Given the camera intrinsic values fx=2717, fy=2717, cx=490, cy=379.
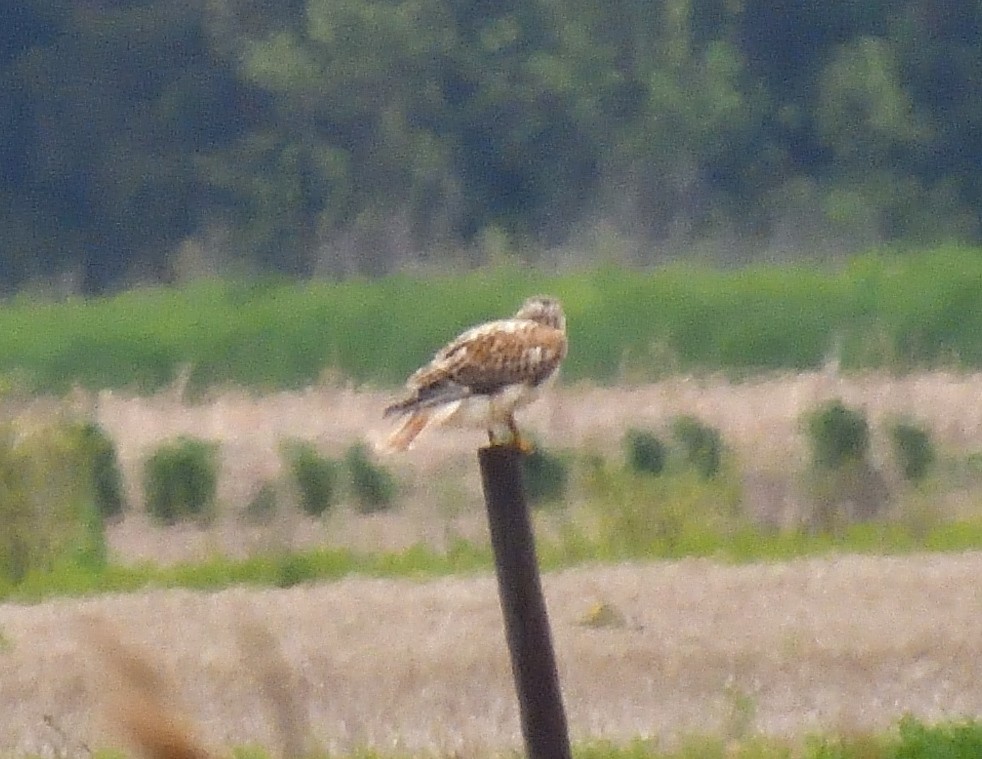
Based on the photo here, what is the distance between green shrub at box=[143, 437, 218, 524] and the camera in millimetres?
17391

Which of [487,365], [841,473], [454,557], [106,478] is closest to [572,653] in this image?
[454,557]

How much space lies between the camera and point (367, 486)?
699 inches

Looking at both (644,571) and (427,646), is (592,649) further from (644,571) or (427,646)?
(644,571)

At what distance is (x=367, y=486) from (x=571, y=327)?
7.92 meters

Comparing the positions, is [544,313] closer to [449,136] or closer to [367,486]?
[367,486]

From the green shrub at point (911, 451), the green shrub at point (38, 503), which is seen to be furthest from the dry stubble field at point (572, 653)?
the green shrub at point (911, 451)

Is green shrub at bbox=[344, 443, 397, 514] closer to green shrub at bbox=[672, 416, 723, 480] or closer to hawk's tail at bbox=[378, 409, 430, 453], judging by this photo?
green shrub at bbox=[672, 416, 723, 480]

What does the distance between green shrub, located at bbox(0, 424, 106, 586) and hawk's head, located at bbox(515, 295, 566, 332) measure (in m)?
6.98

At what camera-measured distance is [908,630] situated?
453 inches

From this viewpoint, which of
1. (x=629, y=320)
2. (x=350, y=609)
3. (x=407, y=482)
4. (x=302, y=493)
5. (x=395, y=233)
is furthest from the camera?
(x=395, y=233)

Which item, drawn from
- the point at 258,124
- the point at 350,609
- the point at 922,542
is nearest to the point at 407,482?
the point at 922,542

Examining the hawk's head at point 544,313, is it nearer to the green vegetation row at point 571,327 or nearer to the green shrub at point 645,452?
the green shrub at point 645,452

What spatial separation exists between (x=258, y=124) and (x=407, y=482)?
20413 mm

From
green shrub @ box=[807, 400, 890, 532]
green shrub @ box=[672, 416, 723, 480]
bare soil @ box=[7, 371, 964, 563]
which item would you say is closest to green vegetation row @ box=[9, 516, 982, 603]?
green shrub @ box=[807, 400, 890, 532]
